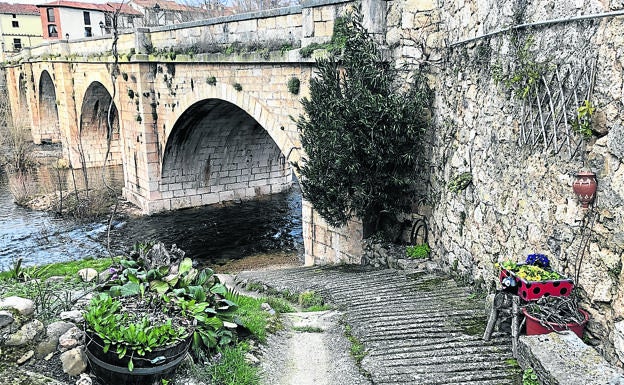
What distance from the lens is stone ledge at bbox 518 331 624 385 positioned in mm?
3898

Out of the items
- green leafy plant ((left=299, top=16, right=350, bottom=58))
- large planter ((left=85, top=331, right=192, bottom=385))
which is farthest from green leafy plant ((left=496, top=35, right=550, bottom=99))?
large planter ((left=85, top=331, right=192, bottom=385))

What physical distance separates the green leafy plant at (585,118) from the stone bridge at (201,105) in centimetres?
499

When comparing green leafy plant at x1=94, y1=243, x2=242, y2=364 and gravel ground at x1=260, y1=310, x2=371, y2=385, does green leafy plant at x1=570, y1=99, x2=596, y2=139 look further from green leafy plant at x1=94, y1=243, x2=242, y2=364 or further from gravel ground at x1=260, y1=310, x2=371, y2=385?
green leafy plant at x1=94, y1=243, x2=242, y2=364

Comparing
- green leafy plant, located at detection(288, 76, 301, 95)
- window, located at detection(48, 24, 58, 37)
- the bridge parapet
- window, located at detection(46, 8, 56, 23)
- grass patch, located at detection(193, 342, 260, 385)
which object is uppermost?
window, located at detection(46, 8, 56, 23)

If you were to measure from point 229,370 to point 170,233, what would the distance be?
41.3 feet

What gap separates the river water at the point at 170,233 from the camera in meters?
15.3

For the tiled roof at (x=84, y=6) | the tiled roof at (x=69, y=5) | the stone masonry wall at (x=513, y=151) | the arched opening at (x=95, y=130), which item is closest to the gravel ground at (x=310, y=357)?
the stone masonry wall at (x=513, y=151)

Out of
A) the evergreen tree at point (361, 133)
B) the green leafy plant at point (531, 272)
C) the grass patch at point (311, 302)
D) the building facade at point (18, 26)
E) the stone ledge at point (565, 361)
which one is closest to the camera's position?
the stone ledge at point (565, 361)

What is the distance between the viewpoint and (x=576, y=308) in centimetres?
465

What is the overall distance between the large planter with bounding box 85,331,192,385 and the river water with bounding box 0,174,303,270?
34.4ft

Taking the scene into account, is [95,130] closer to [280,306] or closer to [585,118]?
[280,306]

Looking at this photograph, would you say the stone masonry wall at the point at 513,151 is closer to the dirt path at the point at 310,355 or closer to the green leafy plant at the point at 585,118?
the green leafy plant at the point at 585,118

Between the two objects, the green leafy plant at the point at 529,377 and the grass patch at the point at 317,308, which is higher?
the green leafy plant at the point at 529,377

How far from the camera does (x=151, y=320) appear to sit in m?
4.79
